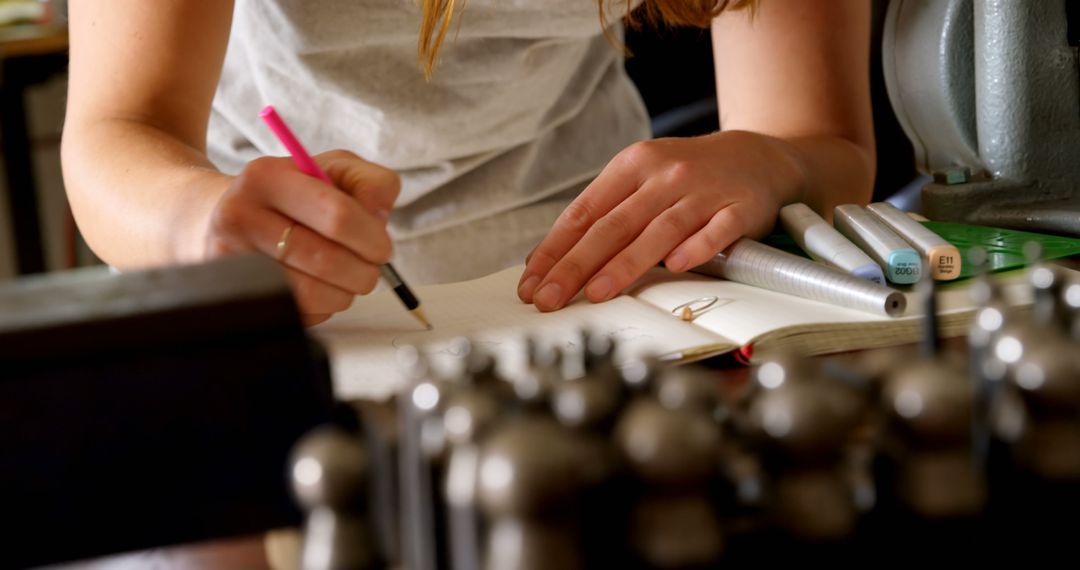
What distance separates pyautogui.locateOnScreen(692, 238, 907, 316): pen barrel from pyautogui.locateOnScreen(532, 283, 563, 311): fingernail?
4.6 inches

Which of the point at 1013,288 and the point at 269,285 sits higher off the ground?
the point at 269,285

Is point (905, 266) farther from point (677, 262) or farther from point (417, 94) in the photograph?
point (417, 94)

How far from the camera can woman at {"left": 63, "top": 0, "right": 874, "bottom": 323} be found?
0.70m

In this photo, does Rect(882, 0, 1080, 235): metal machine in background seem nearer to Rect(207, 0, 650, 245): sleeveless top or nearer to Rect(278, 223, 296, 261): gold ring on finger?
Rect(207, 0, 650, 245): sleeveless top

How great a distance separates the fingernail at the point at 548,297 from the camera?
0.75 metres

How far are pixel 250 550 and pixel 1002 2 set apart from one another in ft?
2.37

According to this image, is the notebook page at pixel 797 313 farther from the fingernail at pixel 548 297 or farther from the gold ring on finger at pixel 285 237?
the gold ring on finger at pixel 285 237

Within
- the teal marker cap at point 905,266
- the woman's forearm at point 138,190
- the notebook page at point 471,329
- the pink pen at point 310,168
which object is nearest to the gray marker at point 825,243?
the teal marker cap at point 905,266

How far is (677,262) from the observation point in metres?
0.80

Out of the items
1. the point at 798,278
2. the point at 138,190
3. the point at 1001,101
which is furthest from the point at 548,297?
the point at 1001,101

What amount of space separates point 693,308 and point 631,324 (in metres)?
0.04

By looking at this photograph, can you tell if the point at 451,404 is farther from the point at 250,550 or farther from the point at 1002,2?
the point at 1002,2

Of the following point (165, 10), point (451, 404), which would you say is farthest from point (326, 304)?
point (451, 404)

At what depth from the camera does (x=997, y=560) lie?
1.10ft
